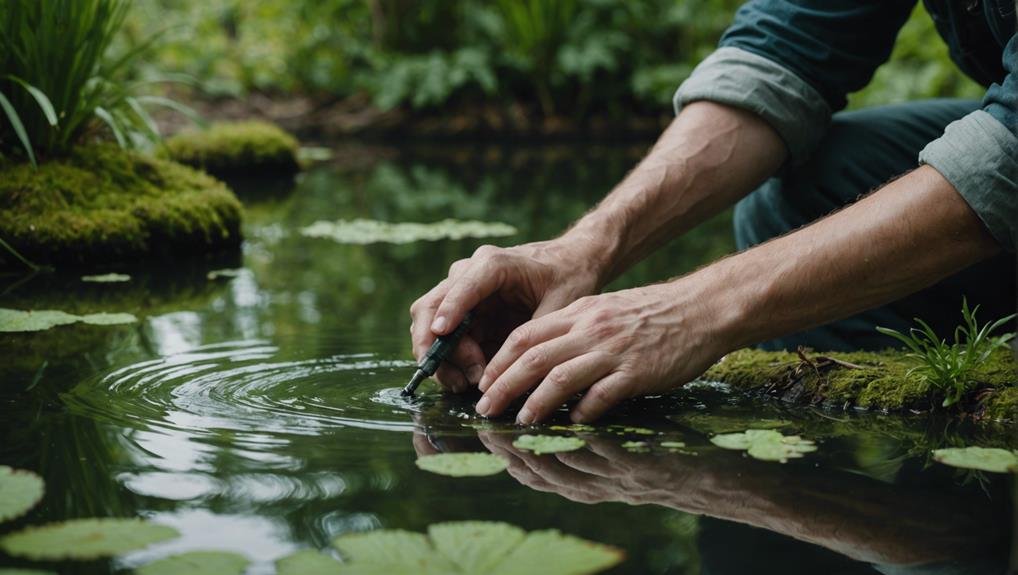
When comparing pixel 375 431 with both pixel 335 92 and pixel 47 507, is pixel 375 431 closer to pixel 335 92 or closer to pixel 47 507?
pixel 47 507

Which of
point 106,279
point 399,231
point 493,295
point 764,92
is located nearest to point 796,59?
point 764,92

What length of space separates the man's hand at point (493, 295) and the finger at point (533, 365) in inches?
6.5

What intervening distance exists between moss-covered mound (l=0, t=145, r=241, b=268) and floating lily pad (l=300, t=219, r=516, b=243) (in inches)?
15.0

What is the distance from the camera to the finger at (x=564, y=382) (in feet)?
4.86

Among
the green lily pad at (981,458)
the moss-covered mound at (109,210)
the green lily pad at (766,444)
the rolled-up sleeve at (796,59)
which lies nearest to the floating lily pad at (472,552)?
the green lily pad at (766,444)

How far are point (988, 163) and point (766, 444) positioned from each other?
500 millimetres

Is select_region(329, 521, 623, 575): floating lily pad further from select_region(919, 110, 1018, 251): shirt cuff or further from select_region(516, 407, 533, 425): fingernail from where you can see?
select_region(919, 110, 1018, 251): shirt cuff

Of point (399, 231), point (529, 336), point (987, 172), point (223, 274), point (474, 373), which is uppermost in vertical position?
point (987, 172)

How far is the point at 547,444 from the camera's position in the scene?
1.40 m

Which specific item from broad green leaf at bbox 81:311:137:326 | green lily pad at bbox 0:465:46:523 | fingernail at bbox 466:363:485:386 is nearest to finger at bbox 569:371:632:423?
fingernail at bbox 466:363:485:386

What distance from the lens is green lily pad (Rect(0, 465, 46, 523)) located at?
44.9 inches

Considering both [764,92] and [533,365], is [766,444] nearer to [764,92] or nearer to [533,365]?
[533,365]

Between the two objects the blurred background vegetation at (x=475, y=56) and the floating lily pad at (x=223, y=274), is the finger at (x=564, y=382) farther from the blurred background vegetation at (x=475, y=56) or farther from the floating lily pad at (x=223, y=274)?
the blurred background vegetation at (x=475, y=56)

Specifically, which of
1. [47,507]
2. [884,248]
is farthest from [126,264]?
[884,248]
